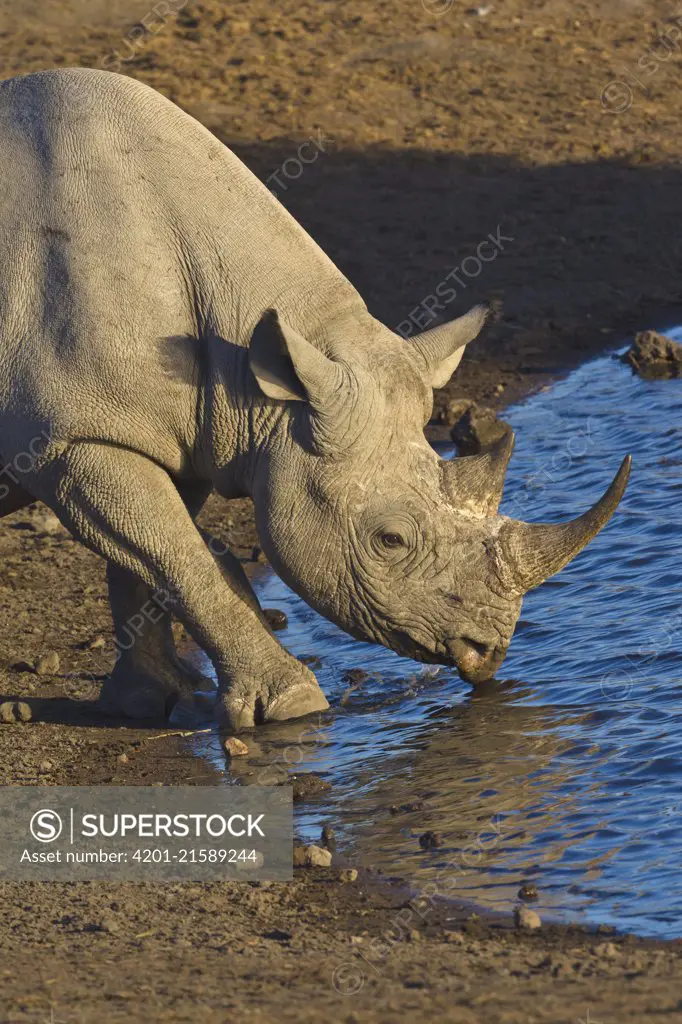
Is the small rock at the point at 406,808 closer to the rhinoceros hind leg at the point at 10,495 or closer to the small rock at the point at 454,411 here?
the rhinoceros hind leg at the point at 10,495

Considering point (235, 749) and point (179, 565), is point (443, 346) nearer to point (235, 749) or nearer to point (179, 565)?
point (179, 565)

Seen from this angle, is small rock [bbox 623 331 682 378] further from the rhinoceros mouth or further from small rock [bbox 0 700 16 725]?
small rock [bbox 0 700 16 725]

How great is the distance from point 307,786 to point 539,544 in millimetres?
1463

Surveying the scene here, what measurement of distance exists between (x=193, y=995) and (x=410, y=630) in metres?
2.97

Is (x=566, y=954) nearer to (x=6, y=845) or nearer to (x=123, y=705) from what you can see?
(x=6, y=845)

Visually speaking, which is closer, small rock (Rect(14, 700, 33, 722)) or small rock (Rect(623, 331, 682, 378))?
small rock (Rect(14, 700, 33, 722))

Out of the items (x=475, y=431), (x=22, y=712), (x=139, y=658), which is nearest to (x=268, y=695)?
(x=139, y=658)

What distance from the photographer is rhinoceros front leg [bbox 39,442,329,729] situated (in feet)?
26.1

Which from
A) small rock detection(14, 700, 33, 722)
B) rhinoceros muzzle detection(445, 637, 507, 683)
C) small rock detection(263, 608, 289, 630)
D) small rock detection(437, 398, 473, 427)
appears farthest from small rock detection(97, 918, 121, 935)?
small rock detection(437, 398, 473, 427)

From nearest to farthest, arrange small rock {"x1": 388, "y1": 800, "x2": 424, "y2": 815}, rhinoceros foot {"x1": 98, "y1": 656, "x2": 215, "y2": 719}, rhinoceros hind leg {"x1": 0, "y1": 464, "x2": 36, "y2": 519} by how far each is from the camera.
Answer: small rock {"x1": 388, "y1": 800, "x2": 424, "y2": 815} → rhinoceros hind leg {"x1": 0, "y1": 464, "x2": 36, "y2": 519} → rhinoceros foot {"x1": 98, "y1": 656, "x2": 215, "y2": 719}

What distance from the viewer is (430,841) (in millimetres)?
6902

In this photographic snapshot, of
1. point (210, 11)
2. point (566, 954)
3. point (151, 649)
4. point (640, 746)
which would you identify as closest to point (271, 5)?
point (210, 11)

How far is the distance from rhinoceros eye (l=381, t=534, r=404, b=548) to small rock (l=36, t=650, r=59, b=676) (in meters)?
2.57

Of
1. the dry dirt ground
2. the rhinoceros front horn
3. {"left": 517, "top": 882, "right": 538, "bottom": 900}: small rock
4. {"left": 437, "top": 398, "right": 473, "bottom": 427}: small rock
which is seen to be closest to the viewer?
the dry dirt ground
